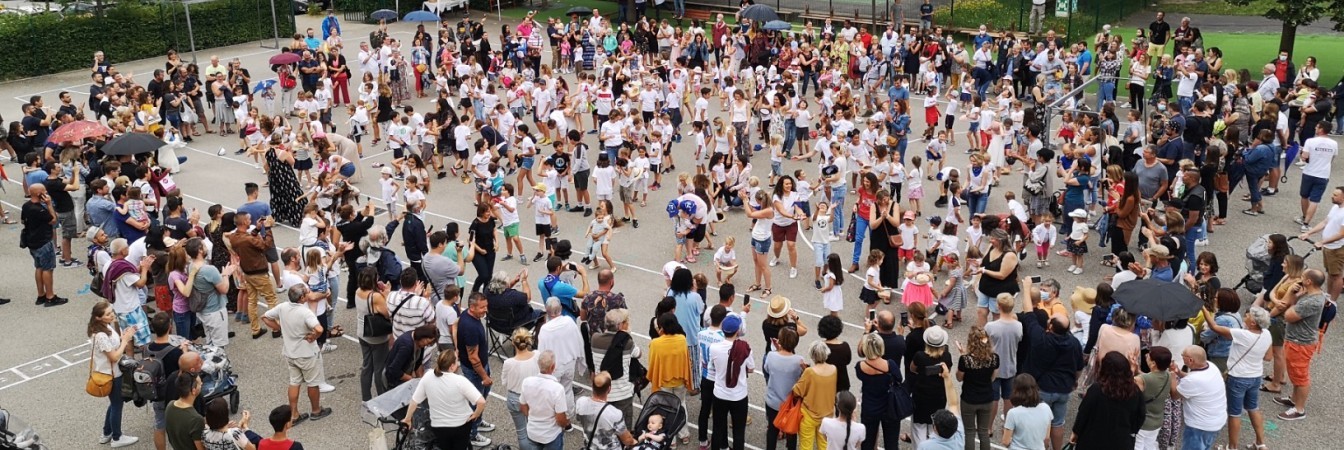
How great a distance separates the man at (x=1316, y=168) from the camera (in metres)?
16.8

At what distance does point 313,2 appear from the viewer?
43250 millimetres

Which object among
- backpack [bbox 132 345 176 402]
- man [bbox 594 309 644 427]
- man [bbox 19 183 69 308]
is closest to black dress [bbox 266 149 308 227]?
man [bbox 19 183 69 308]

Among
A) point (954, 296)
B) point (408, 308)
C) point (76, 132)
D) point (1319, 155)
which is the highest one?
point (76, 132)

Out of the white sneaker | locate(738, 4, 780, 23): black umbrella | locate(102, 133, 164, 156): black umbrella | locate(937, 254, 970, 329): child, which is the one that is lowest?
the white sneaker

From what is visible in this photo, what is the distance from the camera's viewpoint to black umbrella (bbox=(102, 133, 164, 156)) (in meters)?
17.7

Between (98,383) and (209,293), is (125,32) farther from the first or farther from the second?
(98,383)

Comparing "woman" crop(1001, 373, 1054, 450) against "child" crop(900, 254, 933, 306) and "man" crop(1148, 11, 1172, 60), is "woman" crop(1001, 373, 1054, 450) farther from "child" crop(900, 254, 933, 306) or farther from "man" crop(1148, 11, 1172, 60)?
"man" crop(1148, 11, 1172, 60)

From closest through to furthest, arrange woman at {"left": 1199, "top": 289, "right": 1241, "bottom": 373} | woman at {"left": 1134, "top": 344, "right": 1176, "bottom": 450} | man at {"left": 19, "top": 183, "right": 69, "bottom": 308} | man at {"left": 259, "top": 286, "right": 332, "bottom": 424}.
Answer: woman at {"left": 1134, "top": 344, "right": 1176, "bottom": 450} → woman at {"left": 1199, "top": 289, "right": 1241, "bottom": 373} → man at {"left": 259, "top": 286, "right": 332, "bottom": 424} → man at {"left": 19, "top": 183, "right": 69, "bottom": 308}

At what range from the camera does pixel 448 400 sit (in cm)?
983

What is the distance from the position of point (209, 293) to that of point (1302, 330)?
459 inches

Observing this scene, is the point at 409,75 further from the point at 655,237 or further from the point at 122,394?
the point at 122,394

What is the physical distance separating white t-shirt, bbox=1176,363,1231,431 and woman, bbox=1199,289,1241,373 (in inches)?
41.5

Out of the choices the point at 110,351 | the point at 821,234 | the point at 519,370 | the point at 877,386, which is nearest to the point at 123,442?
the point at 110,351

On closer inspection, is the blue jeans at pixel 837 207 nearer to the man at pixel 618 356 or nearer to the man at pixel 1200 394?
the man at pixel 618 356
